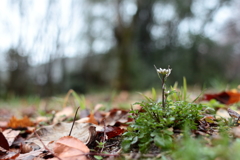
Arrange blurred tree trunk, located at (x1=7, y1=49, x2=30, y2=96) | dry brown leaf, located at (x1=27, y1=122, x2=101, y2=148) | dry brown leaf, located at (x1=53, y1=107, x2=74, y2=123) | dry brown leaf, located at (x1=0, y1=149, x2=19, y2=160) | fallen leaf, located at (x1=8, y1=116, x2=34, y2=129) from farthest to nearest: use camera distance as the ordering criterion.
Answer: blurred tree trunk, located at (x1=7, y1=49, x2=30, y2=96) → dry brown leaf, located at (x1=53, y1=107, x2=74, y2=123) → fallen leaf, located at (x1=8, y1=116, x2=34, y2=129) → dry brown leaf, located at (x1=27, y1=122, x2=101, y2=148) → dry brown leaf, located at (x1=0, y1=149, x2=19, y2=160)

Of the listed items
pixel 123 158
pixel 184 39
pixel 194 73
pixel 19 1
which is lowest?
pixel 194 73

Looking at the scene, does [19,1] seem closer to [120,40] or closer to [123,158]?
[120,40]

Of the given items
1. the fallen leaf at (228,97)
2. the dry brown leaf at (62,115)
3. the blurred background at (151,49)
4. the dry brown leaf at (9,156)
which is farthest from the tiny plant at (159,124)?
the blurred background at (151,49)

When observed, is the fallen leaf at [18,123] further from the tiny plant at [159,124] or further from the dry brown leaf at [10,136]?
the tiny plant at [159,124]

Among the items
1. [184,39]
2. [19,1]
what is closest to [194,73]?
[184,39]

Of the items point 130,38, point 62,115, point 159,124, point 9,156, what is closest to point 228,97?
point 159,124

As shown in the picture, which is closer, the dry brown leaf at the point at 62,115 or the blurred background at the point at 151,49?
the dry brown leaf at the point at 62,115

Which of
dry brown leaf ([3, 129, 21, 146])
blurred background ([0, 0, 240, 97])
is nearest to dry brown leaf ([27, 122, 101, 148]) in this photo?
dry brown leaf ([3, 129, 21, 146])

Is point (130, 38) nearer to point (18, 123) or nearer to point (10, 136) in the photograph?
point (18, 123)

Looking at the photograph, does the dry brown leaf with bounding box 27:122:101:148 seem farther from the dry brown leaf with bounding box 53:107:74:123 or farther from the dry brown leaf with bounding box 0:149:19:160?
the dry brown leaf with bounding box 53:107:74:123
